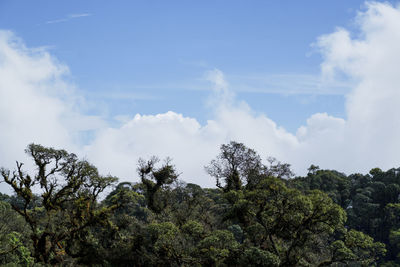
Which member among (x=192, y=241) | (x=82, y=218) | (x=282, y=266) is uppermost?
(x=82, y=218)

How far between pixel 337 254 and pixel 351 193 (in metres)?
49.2

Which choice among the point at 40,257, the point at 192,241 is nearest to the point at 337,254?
the point at 192,241

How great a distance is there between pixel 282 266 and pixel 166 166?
695 inches

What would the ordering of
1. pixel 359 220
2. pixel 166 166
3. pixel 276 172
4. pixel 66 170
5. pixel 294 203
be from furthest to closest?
pixel 359 220 < pixel 276 172 < pixel 166 166 < pixel 66 170 < pixel 294 203

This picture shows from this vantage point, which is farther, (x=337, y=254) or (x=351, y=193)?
(x=351, y=193)

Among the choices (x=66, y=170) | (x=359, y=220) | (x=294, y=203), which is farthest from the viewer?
(x=359, y=220)

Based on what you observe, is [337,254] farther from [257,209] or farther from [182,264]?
[182,264]

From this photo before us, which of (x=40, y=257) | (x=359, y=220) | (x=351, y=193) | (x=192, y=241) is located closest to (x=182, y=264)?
(x=192, y=241)

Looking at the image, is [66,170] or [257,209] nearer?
[257,209]

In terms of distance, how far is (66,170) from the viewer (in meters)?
31.7

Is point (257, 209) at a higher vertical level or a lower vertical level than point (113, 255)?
higher

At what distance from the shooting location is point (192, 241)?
29438 millimetres

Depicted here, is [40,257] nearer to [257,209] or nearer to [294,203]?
[257,209]

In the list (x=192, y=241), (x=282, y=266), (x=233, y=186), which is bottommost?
(x=282, y=266)
